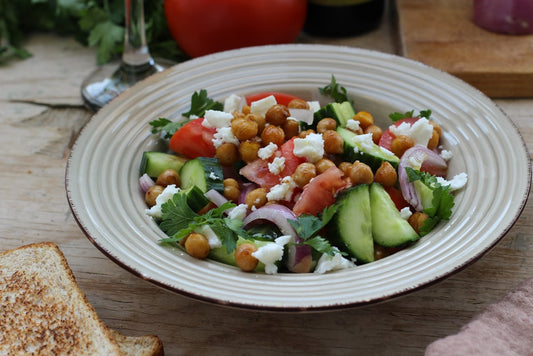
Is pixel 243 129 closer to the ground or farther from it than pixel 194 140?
farther from it

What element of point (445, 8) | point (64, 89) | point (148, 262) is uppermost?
point (148, 262)

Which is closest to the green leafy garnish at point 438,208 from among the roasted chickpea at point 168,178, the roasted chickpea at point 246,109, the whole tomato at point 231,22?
the roasted chickpea at point 246,109

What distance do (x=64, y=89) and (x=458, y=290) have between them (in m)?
2.60

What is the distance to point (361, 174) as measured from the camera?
2490 millimetres

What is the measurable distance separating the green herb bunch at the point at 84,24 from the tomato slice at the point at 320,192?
6.60 ft

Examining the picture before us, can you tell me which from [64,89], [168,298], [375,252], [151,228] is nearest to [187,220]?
[151,228]

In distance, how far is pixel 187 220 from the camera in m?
2.49

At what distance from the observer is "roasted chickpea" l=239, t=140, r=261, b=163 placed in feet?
8.86

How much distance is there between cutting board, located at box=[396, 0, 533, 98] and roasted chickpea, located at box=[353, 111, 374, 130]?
98 cm

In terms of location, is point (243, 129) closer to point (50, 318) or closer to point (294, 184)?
point (294, 184)

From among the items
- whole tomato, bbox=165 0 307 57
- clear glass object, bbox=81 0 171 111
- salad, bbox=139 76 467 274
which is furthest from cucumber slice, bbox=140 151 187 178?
whole tomato, bbox=165 0 307 57

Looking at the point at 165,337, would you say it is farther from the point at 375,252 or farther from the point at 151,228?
the point at 375,252

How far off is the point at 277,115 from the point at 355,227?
0.67 m

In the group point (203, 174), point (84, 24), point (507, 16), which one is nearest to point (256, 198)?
point (203, 174)
